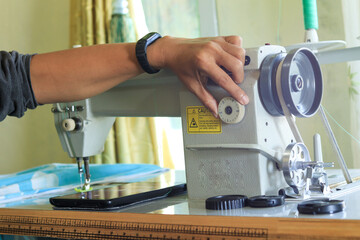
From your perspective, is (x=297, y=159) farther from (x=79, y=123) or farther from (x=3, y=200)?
(x=3, y=200)

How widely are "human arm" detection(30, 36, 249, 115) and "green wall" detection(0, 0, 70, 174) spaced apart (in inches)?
83.0

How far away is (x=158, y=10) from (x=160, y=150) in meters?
0.73

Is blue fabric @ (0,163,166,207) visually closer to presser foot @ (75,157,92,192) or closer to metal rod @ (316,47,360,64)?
presser foot @ (75,157,92,192)

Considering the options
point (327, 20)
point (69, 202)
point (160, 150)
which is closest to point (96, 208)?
point (69, 202)

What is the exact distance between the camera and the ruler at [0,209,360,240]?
0.69 metres

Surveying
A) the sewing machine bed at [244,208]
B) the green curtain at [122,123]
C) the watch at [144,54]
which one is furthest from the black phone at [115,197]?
the green curtain at [122,123]

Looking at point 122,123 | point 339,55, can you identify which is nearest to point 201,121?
point 339,55

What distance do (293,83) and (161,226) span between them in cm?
38

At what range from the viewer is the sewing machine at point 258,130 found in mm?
968

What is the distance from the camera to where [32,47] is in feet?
10.6

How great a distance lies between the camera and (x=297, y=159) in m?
0.99

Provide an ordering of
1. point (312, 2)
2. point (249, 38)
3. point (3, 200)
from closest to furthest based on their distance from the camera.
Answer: point (3, 200) → point (312, 2) → point (249, 38)

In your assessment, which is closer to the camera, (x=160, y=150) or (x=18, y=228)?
(x=18, y=228)

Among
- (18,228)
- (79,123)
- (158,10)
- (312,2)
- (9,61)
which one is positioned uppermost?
(158,10)
